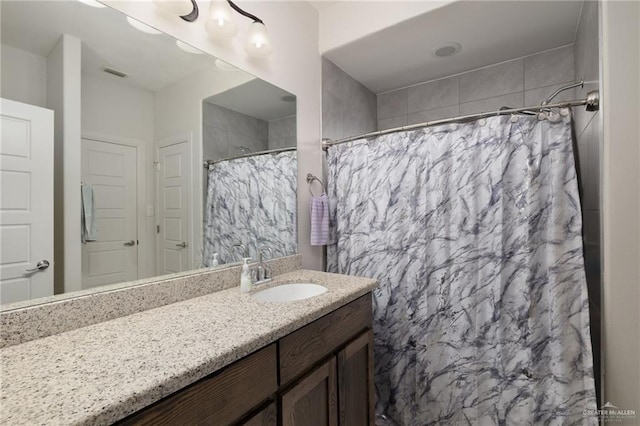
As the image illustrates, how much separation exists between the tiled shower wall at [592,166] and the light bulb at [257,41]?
1.53 meters

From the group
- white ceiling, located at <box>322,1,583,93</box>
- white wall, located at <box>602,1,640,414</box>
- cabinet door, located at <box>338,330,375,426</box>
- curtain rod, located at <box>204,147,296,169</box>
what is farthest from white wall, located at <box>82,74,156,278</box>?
white wall, located at <box>602,1,640,414</box>

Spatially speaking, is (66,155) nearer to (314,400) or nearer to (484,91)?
(314,400)

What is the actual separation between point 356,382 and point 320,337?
405 mm

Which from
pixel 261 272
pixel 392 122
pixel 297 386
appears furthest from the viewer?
pixel 392 122

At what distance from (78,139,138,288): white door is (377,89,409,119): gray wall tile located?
87.7 inches

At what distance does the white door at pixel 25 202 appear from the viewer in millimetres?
842

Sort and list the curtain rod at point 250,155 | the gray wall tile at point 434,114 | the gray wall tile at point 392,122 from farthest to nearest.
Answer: the gray wall tile at point 392,122
the gray wall tile at point 434,114
the curtain rod at point 250,155

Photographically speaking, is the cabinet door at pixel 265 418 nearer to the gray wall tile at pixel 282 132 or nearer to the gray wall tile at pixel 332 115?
the gray wall tile at pixel 282 132

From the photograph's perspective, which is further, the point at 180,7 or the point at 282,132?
the point at 282,132

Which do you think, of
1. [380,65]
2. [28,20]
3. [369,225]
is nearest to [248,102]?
[28,20]

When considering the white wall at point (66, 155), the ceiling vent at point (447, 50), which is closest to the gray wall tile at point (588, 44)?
the ceiling vent at point (447, 50)

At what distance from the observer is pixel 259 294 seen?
4.66 feet

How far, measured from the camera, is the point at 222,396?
2.51ft

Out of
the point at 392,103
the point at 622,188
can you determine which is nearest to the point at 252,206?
the point at 622,188
